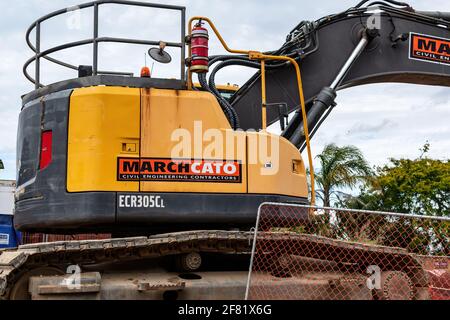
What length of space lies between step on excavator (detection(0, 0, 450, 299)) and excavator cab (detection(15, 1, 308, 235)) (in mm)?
12

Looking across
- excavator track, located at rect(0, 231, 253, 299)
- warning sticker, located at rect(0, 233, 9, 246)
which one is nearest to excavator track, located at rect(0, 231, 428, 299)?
excavator track, located at rect(0, 231, 253, 299)

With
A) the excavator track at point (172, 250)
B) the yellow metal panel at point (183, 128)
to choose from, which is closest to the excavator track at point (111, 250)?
the excavator track at point (172, 250)

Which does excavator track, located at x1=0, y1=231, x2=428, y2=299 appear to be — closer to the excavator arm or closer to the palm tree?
Result: the excavator arm

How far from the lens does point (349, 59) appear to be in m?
8.95

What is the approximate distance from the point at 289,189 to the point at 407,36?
10.9 feet

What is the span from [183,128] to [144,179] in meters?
0.72

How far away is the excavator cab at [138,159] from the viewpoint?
6859mm

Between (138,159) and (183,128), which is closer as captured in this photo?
(138,159)

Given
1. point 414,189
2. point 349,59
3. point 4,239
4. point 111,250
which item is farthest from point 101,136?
point 414,189

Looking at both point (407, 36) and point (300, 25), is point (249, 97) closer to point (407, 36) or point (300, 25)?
point (300, 25)

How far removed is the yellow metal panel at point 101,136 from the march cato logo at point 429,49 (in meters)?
4.43

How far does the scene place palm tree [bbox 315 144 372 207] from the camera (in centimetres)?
2392

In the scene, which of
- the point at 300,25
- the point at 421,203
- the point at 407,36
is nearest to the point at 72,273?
the point at 300,25

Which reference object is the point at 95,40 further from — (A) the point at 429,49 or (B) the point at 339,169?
(B) the point at 339,169
